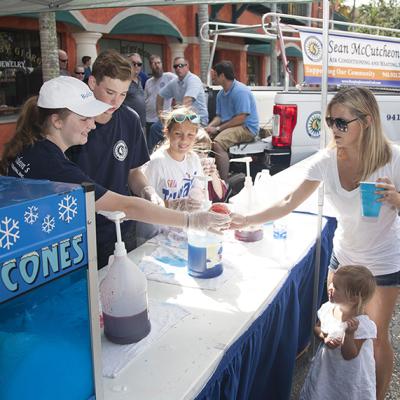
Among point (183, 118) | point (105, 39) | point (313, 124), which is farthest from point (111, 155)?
point (105, 39)

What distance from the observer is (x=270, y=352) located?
189 cm

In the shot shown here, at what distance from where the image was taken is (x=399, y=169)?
201cm

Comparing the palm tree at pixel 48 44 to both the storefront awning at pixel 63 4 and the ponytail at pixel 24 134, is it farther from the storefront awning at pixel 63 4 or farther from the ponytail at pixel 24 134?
the ponytail at pixel 24 134

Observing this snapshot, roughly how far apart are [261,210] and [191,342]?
100 cm

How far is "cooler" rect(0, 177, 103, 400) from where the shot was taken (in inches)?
31.6

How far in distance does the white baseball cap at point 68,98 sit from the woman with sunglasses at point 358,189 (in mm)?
1105

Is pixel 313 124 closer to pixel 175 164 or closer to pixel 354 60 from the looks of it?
pixel 354 60

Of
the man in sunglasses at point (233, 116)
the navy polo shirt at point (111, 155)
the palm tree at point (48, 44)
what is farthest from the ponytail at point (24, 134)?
the palm tree at point (48, 44)

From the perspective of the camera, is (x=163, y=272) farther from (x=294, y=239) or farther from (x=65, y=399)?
(x=65, y=399)

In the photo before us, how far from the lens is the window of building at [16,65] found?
27.8ft

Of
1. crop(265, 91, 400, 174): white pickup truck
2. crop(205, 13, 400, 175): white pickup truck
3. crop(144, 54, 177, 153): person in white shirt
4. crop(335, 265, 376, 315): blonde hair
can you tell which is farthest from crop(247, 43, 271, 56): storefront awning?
crop(335, 265, 376, 315): blonde hair

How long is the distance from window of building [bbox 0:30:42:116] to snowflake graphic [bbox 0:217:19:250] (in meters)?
8.52

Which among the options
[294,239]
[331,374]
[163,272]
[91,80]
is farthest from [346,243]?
[91,80]

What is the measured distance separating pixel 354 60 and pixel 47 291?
17.8 ft
